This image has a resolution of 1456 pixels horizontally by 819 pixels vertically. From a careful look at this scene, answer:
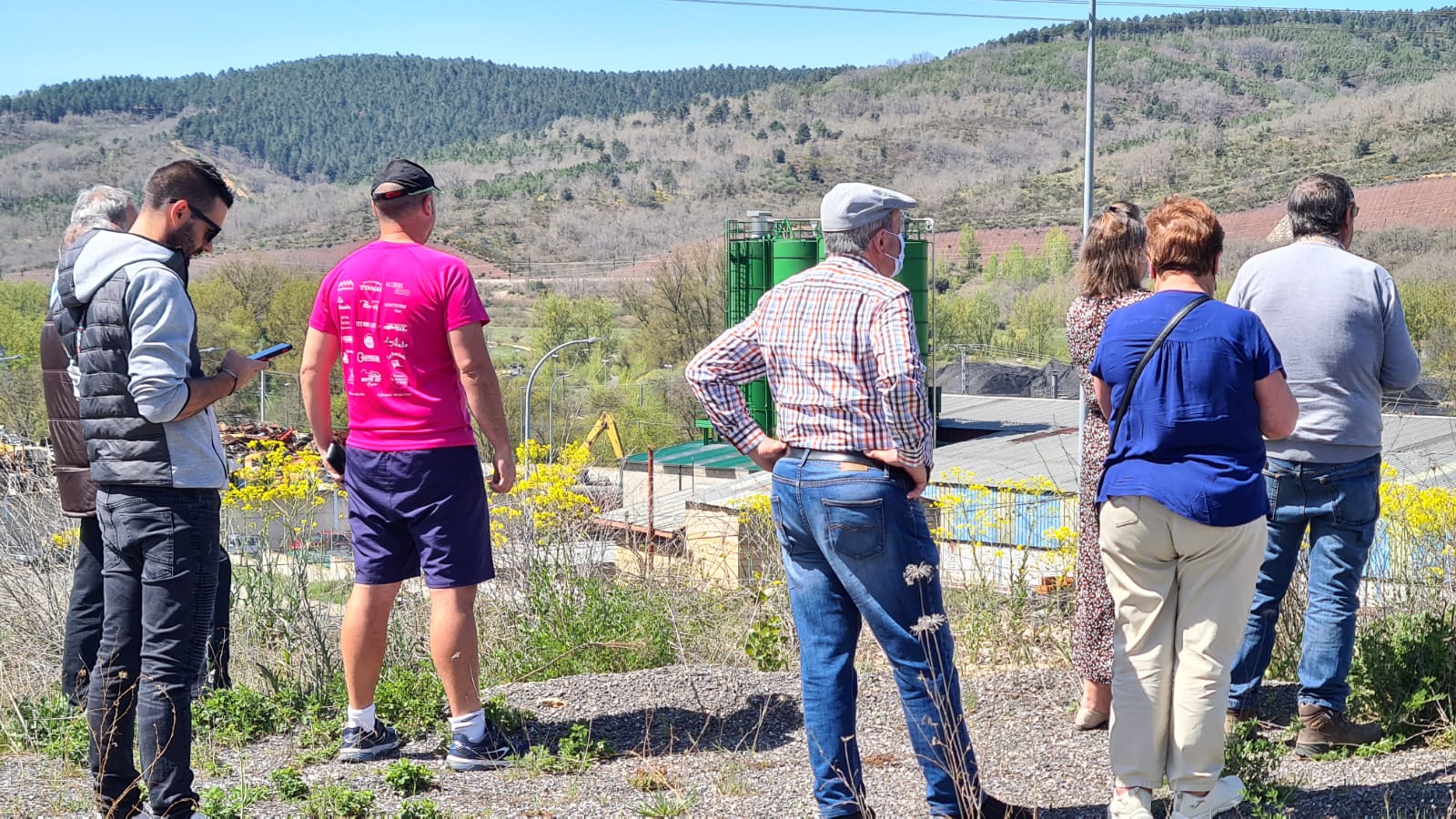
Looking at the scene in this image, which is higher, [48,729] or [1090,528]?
[1090,528]

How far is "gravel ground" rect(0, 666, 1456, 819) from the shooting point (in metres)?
3.66

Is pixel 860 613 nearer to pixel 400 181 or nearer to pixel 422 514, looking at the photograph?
pixel 422 514

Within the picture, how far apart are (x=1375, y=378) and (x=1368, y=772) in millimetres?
1162

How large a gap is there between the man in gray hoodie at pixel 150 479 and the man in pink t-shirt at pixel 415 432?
51cm

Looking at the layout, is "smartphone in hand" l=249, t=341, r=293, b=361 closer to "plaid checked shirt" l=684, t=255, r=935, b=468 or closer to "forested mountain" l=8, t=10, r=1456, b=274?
"plaid checked shirt" l=684, t=255, r=935, b=468

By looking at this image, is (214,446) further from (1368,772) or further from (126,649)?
(1368,772)

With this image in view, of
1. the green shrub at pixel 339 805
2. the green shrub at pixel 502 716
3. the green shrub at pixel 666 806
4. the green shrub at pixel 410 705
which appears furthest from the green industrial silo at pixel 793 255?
the green shrub at pixel 339 805

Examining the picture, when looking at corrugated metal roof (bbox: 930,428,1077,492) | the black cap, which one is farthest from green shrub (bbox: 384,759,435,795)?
corrugated metal roof (bbox: 930,428,1077,492)

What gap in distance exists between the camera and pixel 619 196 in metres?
138

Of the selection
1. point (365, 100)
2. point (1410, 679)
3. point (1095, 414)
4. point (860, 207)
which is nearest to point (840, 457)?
point (860, 207)

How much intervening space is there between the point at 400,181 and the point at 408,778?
1.80 meters

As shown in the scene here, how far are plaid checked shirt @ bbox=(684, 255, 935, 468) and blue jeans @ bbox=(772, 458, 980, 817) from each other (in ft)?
0.30

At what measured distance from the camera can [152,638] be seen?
343 centimetres

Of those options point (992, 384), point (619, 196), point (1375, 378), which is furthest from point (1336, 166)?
point (1375, 378)
